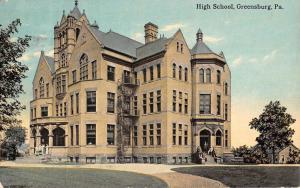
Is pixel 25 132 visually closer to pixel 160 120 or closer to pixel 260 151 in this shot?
pixel 160 120

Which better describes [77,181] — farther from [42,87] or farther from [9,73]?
[42,87]

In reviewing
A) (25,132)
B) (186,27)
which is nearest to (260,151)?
(186,27)

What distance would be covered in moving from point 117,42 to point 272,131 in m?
16.3

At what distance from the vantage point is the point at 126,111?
34.4m

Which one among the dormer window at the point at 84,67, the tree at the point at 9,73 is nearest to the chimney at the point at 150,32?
the dormer window at the point at 84,67

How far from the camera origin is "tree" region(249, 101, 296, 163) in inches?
1160

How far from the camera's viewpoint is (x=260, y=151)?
31.8 m

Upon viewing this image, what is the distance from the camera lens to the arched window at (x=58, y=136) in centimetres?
3556

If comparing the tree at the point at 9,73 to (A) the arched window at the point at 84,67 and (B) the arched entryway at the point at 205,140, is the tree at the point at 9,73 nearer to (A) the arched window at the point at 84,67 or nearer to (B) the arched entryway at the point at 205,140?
(A) the arched window at the point at 84,67

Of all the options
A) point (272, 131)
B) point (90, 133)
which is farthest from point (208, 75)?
point (90, 133)

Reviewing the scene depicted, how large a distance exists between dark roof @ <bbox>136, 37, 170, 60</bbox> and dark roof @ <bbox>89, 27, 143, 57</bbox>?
66cm

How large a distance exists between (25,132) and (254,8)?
4693cm

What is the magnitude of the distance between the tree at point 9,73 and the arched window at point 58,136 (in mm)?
18513

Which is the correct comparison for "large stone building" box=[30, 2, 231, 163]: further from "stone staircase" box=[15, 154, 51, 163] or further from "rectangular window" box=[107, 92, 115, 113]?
"stone staircase" box=[15, 154, 51, 163]
